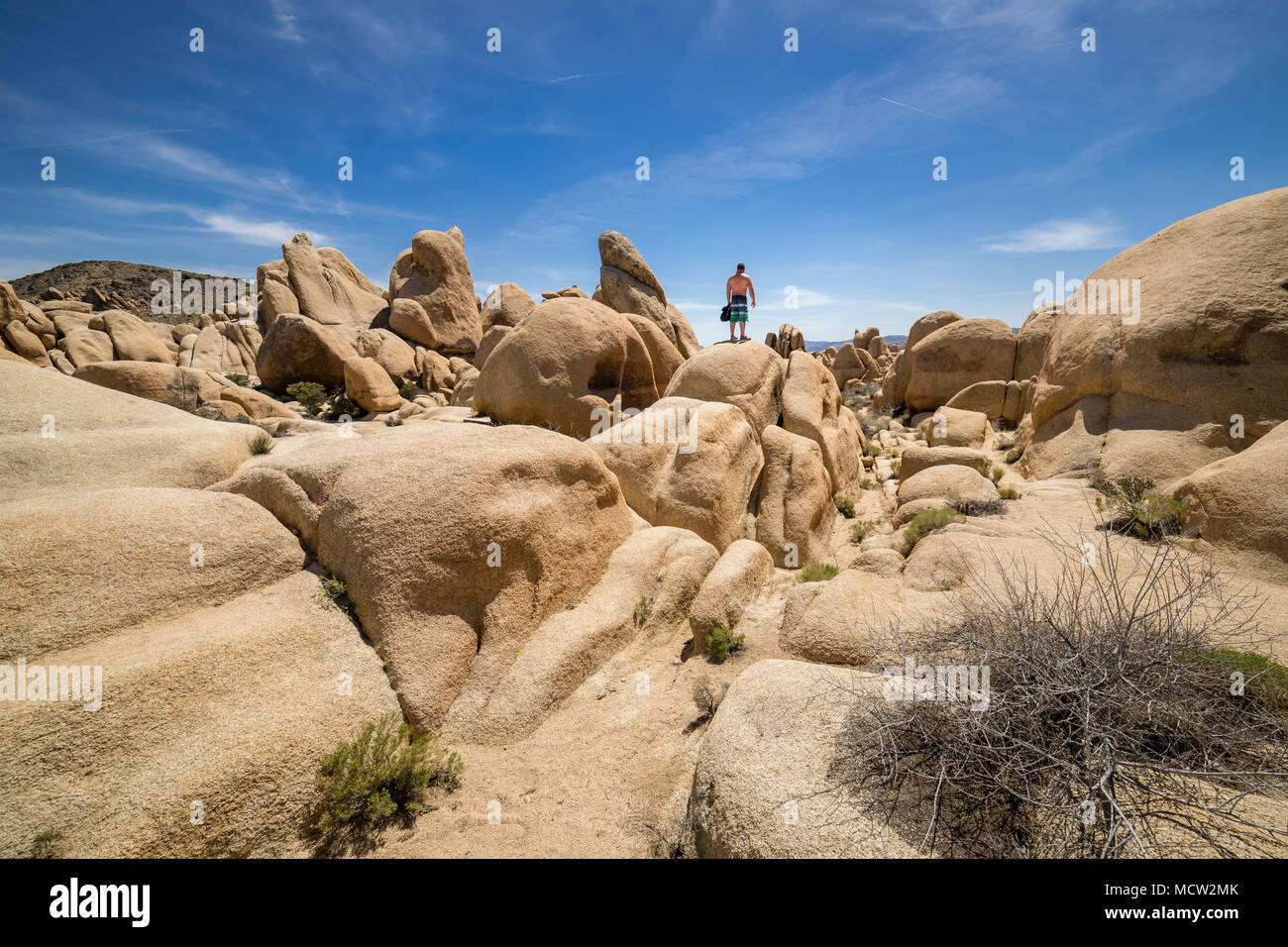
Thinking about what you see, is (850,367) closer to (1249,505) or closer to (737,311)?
(737,311)

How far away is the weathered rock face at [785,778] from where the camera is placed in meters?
2.70

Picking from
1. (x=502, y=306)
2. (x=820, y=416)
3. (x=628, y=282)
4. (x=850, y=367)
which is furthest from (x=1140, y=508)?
(x=850, y=367)

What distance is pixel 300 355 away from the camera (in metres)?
18.8

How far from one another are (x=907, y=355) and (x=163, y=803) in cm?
2561

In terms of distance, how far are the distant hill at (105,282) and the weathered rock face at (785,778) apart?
63.8 meters

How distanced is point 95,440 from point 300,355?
14.6 metres

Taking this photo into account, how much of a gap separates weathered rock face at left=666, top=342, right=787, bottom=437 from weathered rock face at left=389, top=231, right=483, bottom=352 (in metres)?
21.8

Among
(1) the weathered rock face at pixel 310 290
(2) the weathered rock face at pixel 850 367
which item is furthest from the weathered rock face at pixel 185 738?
(2) the weathered rock face at pixel 850 367

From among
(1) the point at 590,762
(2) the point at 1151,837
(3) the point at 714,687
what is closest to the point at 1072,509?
(3) the point at 714,687

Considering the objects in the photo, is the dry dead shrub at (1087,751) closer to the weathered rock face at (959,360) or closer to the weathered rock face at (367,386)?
the weathered rock face at (367,386)

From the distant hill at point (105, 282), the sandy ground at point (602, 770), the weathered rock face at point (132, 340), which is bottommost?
the sandy ground at point (602, 770)

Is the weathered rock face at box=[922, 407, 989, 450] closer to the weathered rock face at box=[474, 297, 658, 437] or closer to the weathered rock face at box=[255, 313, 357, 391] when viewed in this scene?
the weathered rock face at box=[474, 297, 658, 437]

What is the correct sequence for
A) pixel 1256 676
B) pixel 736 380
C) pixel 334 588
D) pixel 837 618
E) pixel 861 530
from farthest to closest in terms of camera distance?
pixel 861 530
pixel 736 380
pixel 837 618
pixel 334 588
pixel 1256 676

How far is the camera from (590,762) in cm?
432
